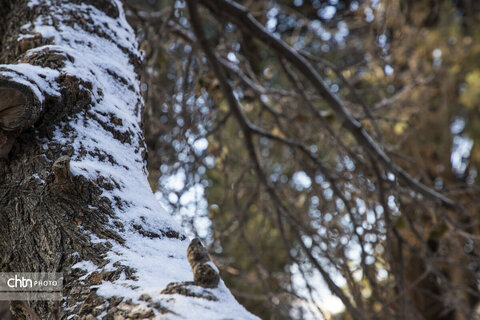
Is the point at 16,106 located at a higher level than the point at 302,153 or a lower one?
lower

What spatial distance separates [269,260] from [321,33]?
95.2 inches

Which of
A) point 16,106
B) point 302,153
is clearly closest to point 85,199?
point 16,106

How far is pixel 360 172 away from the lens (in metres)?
2.28

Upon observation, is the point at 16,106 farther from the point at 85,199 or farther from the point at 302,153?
the point at 302,153

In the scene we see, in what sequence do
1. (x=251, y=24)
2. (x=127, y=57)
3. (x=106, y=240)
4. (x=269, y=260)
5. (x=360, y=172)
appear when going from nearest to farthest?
(x=106, y=240) → (x=127, y=57) → (x=251, y=24) → (x=360, y=172) → (x=269, y=260)

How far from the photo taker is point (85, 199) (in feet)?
3.16

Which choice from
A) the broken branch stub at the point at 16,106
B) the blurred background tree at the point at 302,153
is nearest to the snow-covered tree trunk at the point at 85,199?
the broken branch stub at the point at 16,106

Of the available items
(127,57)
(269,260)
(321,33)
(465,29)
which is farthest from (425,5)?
(127,57)

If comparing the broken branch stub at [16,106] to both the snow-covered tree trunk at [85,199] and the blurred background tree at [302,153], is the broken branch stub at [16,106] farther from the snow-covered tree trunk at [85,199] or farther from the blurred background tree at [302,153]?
the blurred background tree at [302,153]

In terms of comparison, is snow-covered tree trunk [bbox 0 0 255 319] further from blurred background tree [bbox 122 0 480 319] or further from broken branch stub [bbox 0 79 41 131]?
blurred background tree [bbox 122 0 480 319]

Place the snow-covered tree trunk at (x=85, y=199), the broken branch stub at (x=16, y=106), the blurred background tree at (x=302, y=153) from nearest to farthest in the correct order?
the snow-covered tree trunk at (x=85, y=199)
the broken branch stub at (x=16, y=106)
the blurred background tree at (x=302, y=153)

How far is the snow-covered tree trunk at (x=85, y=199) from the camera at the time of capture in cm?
77

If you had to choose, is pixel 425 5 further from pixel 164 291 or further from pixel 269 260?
pixel 164 291

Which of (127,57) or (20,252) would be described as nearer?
(20,252)
